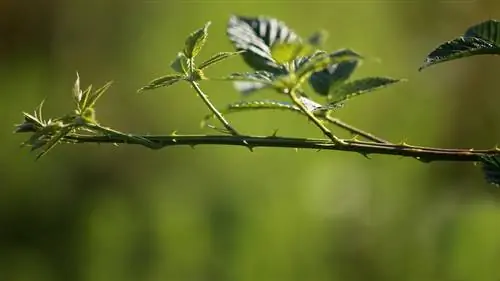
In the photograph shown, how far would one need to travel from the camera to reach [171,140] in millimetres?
390

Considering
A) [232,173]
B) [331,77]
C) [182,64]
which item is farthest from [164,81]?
[232,173]

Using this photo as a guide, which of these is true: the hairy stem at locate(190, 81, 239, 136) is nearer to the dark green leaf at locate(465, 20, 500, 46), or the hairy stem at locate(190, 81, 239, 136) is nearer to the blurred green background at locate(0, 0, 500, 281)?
the dark green leaf at locate(465, 20, 500, 46)

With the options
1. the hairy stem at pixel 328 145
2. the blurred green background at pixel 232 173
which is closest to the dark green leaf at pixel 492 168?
the hairy stem at pixel 328 145

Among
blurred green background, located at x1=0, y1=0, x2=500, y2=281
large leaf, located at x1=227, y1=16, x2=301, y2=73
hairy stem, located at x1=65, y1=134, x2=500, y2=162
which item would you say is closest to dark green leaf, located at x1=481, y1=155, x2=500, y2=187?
hairy stem, located at x1=65, y1=134, x2=500, y2=162

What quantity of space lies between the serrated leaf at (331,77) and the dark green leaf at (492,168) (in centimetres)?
14

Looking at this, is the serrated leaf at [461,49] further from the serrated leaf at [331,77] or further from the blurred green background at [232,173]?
the blurred green background at [232,173]

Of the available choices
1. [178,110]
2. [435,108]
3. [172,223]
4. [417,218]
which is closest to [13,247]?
[172,223]

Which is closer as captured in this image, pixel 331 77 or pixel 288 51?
pixel 288 51

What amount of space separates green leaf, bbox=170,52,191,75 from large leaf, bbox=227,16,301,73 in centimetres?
4

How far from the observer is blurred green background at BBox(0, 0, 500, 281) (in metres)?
1.38

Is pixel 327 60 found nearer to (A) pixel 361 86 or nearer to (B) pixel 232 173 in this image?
(A) pixel 361 86

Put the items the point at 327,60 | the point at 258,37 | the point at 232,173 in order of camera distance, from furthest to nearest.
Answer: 1. the point at 232,173
2. the point at 258,37
3. the point at 327,60

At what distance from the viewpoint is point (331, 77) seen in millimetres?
496

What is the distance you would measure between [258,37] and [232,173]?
3.80 ft
